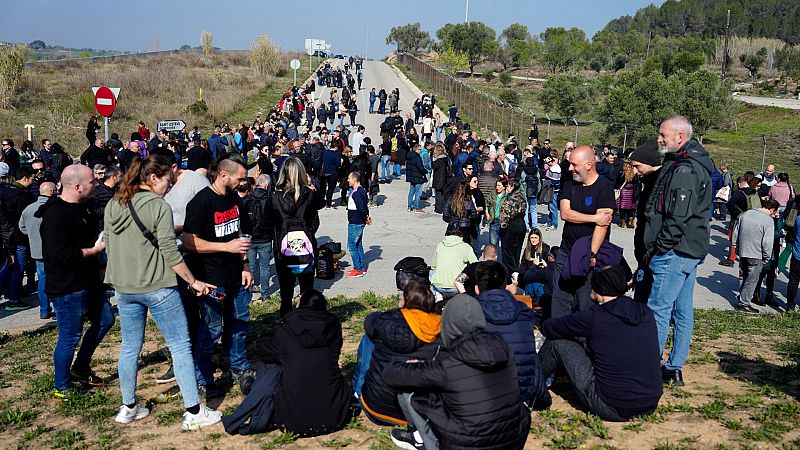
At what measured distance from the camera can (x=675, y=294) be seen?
566cm

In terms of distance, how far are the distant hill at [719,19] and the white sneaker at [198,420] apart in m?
136

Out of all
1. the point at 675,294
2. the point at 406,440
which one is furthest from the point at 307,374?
the point at 675,294

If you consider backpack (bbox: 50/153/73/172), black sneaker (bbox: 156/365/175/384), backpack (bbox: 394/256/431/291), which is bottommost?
black sneaker (bbox: 156/365/175/384)

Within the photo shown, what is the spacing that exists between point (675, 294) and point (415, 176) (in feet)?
39.3

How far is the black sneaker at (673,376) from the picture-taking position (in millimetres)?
6023

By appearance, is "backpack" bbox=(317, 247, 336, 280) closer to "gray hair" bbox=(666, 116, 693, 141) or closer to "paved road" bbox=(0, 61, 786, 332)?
"paved road" bbox=(0, 61, 786, 332)

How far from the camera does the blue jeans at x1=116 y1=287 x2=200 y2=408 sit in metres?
5.03

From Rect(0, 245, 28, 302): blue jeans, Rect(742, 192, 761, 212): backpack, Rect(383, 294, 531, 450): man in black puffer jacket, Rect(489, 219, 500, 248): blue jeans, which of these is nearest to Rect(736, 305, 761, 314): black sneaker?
Rect(742, 192, 761, 212): backpack

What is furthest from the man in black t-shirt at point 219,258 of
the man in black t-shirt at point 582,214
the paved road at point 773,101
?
the paved road at point 773,101

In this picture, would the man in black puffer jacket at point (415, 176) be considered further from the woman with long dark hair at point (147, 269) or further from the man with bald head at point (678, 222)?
the woman with long dark hair at point (147, 269)

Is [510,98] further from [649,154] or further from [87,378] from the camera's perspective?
[87,378]

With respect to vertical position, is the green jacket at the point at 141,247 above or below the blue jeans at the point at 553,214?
above

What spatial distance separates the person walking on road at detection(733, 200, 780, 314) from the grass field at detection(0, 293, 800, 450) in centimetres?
323

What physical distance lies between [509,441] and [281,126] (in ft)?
77.0
